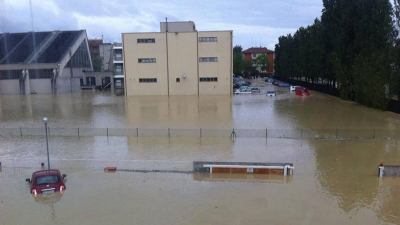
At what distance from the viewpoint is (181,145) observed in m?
25.8

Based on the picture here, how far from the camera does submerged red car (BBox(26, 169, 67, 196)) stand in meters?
16.5

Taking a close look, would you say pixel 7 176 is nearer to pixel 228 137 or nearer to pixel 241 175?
pixel 241 175

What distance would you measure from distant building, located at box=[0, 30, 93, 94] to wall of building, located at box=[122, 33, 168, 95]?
21295 mm

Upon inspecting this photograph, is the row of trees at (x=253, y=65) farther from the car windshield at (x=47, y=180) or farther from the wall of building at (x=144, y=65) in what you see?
the car windshield at (x=47, y=180)

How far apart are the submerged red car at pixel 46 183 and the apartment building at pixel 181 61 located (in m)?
49.1

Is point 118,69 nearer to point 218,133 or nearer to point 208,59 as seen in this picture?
point 208,59

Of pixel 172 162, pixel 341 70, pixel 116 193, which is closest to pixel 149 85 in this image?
pixel 341 70

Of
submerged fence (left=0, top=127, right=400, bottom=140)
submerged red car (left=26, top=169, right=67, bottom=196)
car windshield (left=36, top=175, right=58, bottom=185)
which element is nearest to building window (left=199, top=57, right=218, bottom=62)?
submerged fence (left=0, top=127, right=400, bottom=140)

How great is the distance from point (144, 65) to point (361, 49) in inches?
1346

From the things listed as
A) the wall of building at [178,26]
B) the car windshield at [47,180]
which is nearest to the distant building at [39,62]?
the wall of building at [178,26]

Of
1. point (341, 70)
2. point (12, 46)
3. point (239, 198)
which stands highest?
point (12, 46)

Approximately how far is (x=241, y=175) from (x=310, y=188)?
3449 millimetres

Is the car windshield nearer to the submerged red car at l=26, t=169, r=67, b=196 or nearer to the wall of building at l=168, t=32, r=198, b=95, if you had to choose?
the submerged red car at l=26, t=169, r=67, b=196

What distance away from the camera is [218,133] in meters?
29.4
